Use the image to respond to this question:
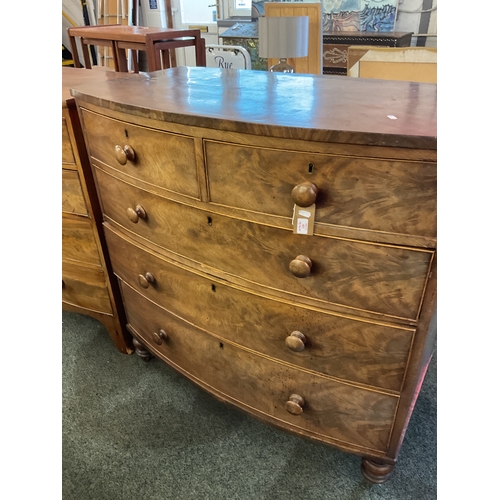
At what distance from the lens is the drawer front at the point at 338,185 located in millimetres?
734

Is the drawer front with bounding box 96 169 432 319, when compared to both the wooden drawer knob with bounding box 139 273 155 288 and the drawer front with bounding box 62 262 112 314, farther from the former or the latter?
the drawer front with bounding box 62 262 112 314

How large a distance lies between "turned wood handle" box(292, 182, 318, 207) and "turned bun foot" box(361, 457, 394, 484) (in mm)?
790

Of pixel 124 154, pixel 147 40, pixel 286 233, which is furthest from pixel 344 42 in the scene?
pixel 286 233

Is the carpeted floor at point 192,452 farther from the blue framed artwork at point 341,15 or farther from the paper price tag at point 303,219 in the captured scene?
the blue framed artwork at point 341,15

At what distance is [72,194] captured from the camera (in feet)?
4.49

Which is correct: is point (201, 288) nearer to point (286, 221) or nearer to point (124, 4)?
point (286, 221)

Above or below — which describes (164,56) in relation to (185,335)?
above

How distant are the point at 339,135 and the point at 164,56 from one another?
8.25ft

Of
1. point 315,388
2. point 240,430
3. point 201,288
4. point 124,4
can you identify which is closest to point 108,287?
point 201,288

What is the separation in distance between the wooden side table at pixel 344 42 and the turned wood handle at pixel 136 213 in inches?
116

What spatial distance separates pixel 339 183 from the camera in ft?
2.57

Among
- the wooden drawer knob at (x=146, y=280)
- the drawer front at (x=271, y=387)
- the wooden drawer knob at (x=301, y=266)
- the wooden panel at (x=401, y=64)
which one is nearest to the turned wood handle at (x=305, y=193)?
the wooden drawer knob at (x=301, y=266)
